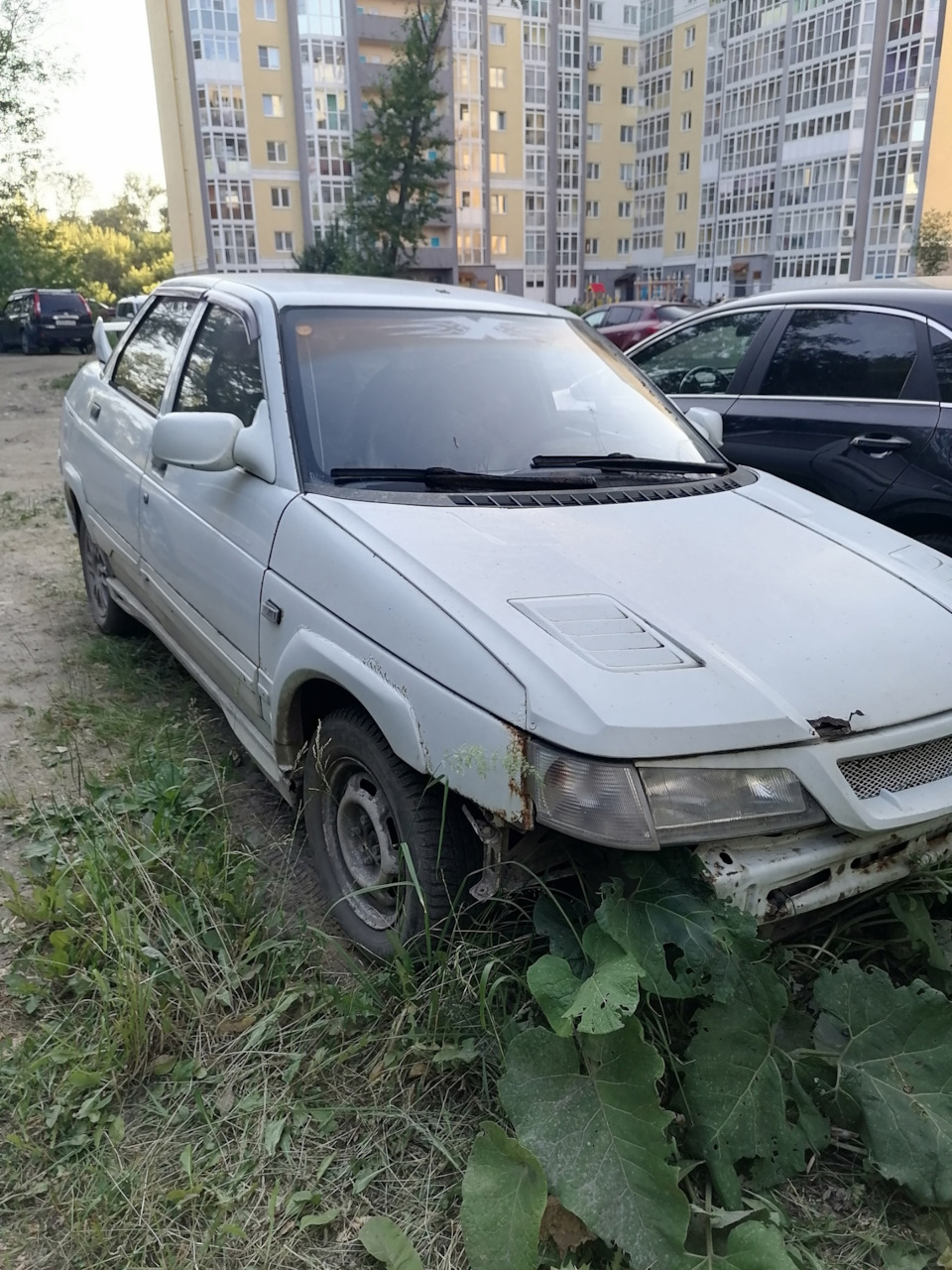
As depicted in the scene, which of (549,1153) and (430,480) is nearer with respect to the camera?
(549,1153)

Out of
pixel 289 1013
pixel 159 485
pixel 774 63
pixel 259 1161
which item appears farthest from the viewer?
pixel 774 63

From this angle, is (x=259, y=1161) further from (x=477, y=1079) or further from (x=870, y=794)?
(x=870, y=794)

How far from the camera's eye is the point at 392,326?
3281 mm

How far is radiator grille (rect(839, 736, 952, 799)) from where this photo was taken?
206cm

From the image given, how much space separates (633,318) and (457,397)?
61.6 ft

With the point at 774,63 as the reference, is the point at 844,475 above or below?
below

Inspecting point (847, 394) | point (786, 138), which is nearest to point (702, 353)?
Result: point (847, 394)

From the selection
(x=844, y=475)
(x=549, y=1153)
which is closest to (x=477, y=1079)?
(x=549, y=1153)

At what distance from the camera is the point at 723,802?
77.6 inches

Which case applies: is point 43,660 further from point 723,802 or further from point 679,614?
point 723,802

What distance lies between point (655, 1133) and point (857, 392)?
3.86 metres

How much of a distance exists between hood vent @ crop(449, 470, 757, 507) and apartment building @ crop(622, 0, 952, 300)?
160ft

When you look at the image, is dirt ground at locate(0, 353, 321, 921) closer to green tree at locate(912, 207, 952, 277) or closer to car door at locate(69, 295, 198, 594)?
car door at locate(69, 295, 198, 594)

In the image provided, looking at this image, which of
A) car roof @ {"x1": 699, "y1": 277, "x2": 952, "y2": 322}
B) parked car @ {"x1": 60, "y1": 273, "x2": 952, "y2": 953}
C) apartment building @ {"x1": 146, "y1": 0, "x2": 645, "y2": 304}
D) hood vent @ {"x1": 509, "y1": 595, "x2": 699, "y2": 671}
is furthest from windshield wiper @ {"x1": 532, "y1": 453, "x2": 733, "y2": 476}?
apartment building @ {"x1": 146, "y1": 0, "x2": 645, "y2": 304}
